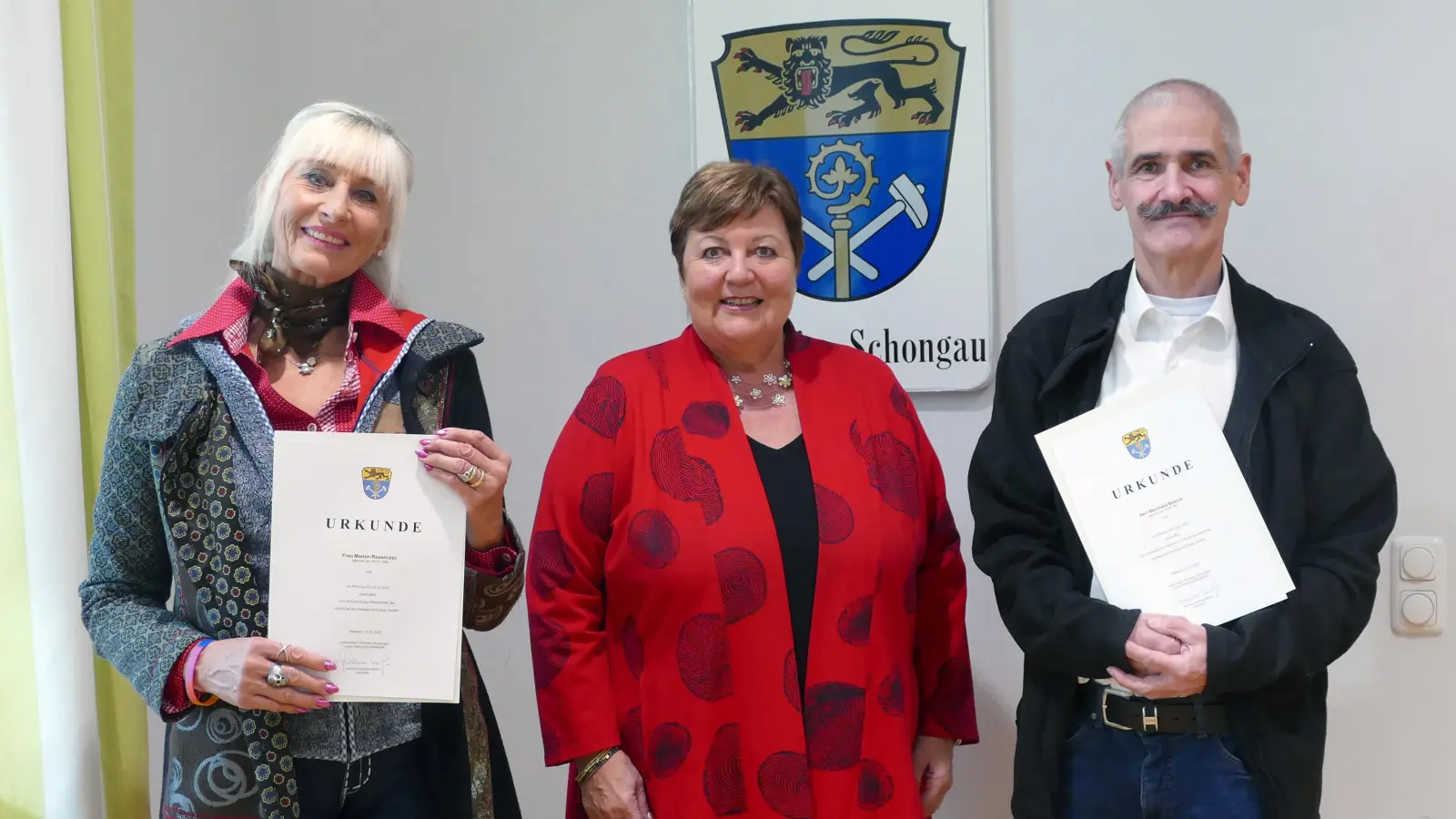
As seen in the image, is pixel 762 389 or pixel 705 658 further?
pixel 762 389

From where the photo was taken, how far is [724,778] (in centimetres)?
166

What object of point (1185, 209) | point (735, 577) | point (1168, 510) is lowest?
point (735, 577)

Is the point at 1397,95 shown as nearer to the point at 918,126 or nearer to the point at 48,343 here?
the point at 918,126

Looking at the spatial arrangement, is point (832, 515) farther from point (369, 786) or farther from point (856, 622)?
point (369, 786)

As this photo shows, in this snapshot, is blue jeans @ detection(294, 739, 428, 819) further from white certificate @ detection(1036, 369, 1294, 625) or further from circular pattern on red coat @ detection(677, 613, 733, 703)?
white certificate @ detection(1036, 369, 1294, 625)

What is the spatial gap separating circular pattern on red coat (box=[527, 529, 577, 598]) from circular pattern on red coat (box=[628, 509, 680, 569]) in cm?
11

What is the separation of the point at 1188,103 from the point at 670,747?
121 cm

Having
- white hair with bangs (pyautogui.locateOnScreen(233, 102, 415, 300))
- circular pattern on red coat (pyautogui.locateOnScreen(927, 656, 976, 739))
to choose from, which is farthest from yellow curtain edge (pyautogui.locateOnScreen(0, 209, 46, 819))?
circular pattern on red coat (pyautogui.locateOnScreen(927, 656, 976, 739))

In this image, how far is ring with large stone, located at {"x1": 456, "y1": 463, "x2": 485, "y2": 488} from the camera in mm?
1396

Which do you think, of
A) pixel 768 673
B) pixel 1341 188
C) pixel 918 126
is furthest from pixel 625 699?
pixel 1341 188

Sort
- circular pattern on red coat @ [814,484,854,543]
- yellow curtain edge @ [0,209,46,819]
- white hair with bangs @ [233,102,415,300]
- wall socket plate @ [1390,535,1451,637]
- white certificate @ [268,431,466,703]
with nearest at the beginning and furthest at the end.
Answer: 1. white certificate @ [268,431,466,703]
2. white hair with bangs @ [233,102,415,300]
3. yellow curtain edge @ [0,209,46,819]
4. circular pattern on red coat @ [814,484,854,543]
5. wall socket plate @ [1390,535,1451,637]

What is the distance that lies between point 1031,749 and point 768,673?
16.1 inches

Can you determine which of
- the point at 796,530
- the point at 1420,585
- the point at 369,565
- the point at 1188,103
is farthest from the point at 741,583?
the point at 1420,585

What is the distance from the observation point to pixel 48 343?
5.36ft
